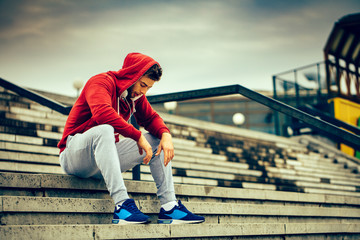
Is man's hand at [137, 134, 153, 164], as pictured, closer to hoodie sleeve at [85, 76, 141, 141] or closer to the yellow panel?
hoodie sleeve at [85, 76, 141, 141]

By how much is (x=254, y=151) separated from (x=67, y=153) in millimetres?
7039

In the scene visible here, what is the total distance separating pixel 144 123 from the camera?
347 cm

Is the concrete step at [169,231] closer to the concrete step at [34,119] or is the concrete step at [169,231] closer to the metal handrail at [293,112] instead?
the metal handrail at [293,112]

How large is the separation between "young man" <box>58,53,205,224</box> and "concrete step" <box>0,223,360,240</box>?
0.09 meters

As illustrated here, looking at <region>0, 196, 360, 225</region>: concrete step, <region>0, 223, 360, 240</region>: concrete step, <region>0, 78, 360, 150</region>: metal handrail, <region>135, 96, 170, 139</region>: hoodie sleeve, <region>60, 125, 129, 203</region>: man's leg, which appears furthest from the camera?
<region>0, 78, 360, 150</region>: metal handrail

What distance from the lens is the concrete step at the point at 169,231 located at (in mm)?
2424

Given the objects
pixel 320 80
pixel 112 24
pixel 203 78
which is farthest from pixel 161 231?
pixel 203 78

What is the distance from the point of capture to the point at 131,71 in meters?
3.14

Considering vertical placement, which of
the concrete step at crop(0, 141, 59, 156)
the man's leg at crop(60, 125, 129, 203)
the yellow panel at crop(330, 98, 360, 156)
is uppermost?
the yellow panel at crop(330, 98, 360, 156)

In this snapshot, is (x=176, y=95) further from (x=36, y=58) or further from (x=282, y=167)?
(x=36, y=58)

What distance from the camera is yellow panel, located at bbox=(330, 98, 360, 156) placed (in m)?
13.7

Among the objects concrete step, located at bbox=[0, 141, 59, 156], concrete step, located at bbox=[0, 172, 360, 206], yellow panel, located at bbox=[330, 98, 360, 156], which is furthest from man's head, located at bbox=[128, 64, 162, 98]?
yellow panel, located at bbox=[330, 98, 360, 156]

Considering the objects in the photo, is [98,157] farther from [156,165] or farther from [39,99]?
[39,99]

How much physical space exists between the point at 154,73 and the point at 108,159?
757 millimetres
